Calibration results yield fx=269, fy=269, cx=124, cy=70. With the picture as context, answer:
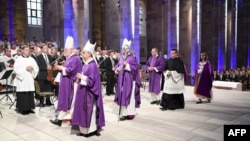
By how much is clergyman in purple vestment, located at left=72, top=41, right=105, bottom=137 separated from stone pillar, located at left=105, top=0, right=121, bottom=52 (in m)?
10.8

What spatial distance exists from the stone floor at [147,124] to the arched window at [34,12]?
14053mm

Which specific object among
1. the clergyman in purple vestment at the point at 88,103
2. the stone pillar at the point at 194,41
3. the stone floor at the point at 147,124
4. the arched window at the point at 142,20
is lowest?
the stone floor at the point at 147,124

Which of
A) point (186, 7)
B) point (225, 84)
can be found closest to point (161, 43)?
point (186, 7)

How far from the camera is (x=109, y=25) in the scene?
1678cm

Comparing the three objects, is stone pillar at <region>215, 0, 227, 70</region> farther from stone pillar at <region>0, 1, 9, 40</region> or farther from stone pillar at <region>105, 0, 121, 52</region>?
stone pillar at <region>0, 1, 9, 40</region>

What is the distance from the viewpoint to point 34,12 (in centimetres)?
2238

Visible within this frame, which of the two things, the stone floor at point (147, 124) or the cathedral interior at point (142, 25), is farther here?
the cathedral interior at point (142, 25)

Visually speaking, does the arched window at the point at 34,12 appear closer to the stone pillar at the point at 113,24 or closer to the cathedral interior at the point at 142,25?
the cathedral interior at the point at 142,25

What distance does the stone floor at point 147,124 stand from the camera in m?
5.71

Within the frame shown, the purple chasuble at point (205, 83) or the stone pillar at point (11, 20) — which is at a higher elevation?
the stone pillar at point (11, 20)

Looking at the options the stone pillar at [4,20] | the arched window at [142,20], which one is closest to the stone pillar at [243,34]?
the arched window at [142,20]

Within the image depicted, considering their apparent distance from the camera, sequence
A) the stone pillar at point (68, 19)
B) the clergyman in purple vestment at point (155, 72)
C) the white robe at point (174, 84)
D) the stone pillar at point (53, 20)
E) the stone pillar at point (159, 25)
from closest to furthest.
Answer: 1. the white robe at point (174, 84)
2. the clergyman in purple vestment at point (155, 72)
3. the stone pillar at point (68, 19)
4. the stone pillar at point (53, 20)
5. the stone pillar at point (159, 25)

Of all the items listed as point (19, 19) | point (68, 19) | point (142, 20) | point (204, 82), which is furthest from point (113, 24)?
point (142, 20)

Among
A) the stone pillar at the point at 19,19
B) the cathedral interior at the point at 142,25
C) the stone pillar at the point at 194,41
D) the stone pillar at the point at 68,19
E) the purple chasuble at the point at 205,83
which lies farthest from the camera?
the stone pillar at the point at 194,41
